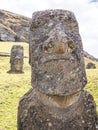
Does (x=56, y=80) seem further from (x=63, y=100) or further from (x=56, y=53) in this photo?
(x=56, y=53)

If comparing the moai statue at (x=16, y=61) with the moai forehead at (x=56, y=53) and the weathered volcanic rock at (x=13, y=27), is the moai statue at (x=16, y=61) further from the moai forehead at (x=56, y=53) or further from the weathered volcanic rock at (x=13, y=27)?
the weathered volcanic rock at (x=13, y=27)

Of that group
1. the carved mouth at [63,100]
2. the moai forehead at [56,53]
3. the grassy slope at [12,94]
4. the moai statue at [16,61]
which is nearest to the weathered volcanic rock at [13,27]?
the moai statue at [16,61]

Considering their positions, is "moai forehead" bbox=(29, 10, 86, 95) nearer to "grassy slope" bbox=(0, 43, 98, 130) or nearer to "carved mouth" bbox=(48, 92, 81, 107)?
"carved mouth" bbox=(48, 92, 81, 107)

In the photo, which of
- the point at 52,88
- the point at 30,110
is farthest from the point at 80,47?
the point at 30,110

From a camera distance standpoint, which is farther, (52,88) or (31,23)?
(31,23)

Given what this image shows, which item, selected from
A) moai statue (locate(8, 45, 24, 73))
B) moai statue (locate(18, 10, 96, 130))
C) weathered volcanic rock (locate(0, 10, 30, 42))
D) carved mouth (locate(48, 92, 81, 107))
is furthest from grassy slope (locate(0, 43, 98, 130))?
weathered volcanic rock (locate(0, 10, 30, 42))

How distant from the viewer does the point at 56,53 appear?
827 cm

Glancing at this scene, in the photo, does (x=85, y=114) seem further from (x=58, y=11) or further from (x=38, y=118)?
(x=58, y=11)

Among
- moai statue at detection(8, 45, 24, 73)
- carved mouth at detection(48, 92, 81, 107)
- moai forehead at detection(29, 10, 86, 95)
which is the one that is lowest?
moai statue at detection(8, 45, 24, 73)

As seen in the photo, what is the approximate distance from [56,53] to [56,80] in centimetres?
58

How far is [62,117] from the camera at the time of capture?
8.04 metres

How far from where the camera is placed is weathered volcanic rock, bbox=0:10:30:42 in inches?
3457

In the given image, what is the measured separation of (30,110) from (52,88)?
2.10 feet

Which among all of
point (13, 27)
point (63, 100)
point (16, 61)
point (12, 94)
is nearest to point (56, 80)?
point (63, 100)
